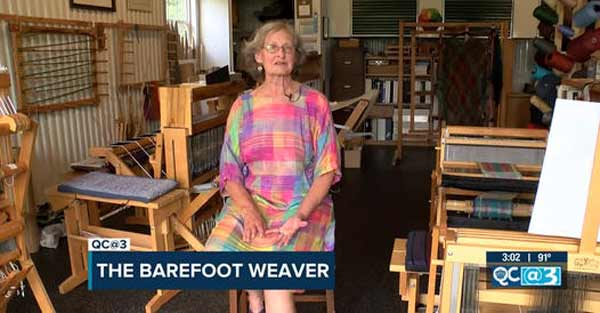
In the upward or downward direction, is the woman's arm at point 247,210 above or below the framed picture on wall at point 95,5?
below

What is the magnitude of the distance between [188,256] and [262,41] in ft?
3.90

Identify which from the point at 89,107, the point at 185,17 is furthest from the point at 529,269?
the point at 185,17

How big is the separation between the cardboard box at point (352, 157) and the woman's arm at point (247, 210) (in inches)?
130

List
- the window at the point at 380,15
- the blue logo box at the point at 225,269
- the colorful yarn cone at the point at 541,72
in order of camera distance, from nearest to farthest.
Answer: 1. the blue logo box at the point at 225,269
2. the colorful yarn cone at the point at 541,72
3. the window at the point at 380,15

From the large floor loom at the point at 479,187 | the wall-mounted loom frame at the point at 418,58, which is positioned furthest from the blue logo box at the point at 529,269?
the wall-mounted loom frame at the point at 418,58

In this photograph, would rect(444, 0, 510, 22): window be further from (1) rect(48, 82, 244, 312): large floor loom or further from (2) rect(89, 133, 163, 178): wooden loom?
(2) rect(89, 133, 163, 178): wooden loom

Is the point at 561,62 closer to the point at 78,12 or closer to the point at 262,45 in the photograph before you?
the point at 262,45

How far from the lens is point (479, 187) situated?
1907mm

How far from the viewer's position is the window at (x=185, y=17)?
5367 mm

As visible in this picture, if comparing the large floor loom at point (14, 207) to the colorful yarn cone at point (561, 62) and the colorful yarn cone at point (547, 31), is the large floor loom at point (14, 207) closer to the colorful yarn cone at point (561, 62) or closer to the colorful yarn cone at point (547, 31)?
the colorful yarn cone at point (561, 62)

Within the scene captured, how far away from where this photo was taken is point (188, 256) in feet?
3.54

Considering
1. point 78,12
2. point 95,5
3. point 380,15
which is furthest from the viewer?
point 380,15

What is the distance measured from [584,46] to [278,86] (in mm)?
1865

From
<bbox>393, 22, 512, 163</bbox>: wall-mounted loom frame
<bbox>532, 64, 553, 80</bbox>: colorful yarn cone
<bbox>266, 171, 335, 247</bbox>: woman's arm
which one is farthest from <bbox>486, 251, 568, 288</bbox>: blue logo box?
<bbox>393, 22, 512, 163</bbox>: wall-mounted loom frame
